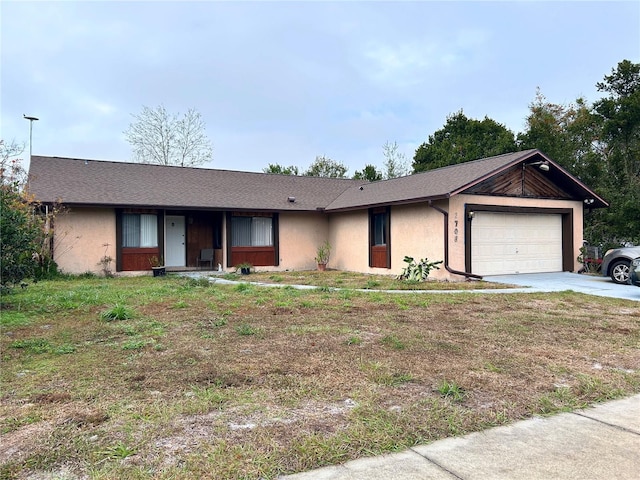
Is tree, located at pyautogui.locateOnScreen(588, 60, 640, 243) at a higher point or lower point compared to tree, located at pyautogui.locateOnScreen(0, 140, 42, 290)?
higher

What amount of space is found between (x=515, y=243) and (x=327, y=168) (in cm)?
2787

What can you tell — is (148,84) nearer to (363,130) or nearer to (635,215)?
(363,130)

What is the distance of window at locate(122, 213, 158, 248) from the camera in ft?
48.2

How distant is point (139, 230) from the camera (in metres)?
14.9

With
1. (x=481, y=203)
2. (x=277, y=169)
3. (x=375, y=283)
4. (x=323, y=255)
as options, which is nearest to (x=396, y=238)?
(x=481, y=203)

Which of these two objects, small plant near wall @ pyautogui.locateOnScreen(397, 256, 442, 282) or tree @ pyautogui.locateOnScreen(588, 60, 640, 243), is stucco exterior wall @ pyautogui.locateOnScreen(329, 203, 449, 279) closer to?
small plant near wall @ pyautogui.locateOnScreen(397, 256, 442, 282)

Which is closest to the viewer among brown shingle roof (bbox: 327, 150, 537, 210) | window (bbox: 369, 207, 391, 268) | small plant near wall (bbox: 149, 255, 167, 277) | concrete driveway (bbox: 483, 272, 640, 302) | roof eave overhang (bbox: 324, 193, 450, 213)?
concrete driveway (bbox: 483, 272, 640, 302)

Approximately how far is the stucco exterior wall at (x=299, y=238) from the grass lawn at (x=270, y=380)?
9.24m

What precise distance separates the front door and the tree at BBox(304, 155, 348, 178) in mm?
24733

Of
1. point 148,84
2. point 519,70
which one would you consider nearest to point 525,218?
point 519,70

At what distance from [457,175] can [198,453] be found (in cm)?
1289

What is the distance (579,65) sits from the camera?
21.3 meters

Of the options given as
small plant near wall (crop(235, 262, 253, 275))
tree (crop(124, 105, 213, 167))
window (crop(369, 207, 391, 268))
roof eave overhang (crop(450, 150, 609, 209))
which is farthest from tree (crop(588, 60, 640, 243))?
tree (crop(124, 105, 213, 167))

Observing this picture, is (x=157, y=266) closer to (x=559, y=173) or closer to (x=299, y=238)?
(x=299, y=238)
